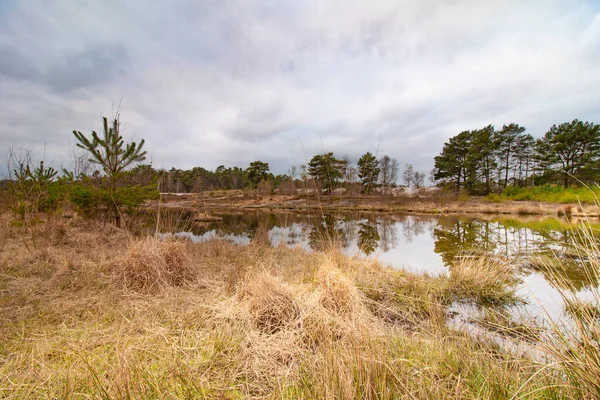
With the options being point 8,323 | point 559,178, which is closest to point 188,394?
→ point 8,323

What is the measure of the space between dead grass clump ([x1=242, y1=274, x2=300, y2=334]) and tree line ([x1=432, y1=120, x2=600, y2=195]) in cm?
4095

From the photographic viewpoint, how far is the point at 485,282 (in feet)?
13.9

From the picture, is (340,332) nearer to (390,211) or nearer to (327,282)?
(327,282)

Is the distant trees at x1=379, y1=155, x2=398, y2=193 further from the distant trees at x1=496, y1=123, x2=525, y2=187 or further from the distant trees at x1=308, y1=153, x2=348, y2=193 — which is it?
the distant trees at x1=496, y1=123, x2=525, y2=187

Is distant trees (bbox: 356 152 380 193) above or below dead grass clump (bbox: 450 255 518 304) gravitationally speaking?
above

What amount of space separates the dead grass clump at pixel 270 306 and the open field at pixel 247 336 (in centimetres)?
1

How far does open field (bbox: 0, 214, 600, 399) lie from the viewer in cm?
148

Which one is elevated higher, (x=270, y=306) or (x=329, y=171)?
(x=329, y=171)

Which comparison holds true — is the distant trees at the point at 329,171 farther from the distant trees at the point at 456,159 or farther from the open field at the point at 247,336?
the distant trees at the point at 456,159

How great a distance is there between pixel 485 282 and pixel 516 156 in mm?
45715

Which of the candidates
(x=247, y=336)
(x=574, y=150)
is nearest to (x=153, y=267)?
(x=247, y=336)

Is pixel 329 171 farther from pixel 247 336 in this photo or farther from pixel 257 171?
A: pixel 257 171

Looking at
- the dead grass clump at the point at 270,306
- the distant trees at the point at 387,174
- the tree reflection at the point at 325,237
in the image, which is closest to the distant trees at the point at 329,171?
the tree reflection at the point at 325,237

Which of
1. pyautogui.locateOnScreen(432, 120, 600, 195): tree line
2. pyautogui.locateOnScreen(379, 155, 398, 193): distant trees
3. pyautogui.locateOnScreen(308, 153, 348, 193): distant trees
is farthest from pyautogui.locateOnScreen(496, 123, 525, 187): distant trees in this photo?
pyautogui.locateOnScreen(308, 153, 348, 193): distant trees
